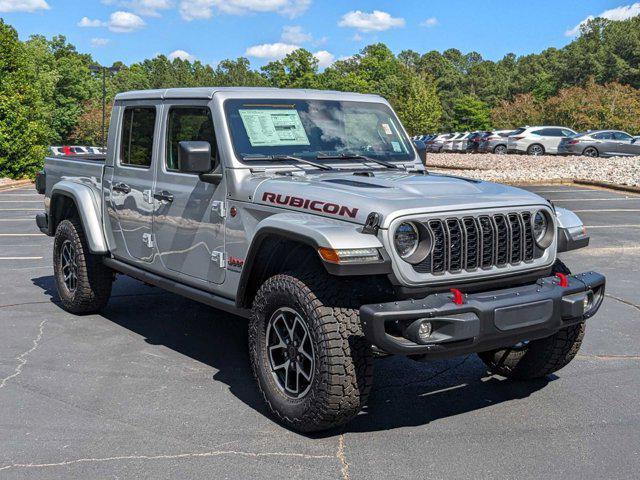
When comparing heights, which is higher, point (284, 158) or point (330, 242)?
point (284, 158)

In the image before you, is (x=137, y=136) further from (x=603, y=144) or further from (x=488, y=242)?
(x=603, y=144)

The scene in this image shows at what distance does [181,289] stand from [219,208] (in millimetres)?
784

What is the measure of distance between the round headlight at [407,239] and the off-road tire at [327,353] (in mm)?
392

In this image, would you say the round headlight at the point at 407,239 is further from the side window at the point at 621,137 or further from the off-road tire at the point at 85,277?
the side window at the point at 621,137

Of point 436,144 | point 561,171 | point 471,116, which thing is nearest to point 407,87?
point 436,144

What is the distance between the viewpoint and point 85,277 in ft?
22.1

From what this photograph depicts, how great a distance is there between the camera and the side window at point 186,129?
5.32 meters

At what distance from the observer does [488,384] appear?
17.4 ft

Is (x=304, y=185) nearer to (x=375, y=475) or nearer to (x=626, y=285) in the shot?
(x=375, y=475)

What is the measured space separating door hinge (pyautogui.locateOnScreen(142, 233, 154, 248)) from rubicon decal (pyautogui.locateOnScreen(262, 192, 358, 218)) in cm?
147

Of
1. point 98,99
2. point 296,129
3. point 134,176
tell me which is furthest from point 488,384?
point 98,99

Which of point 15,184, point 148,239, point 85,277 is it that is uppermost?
point 148,239

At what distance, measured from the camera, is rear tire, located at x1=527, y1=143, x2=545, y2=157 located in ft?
122

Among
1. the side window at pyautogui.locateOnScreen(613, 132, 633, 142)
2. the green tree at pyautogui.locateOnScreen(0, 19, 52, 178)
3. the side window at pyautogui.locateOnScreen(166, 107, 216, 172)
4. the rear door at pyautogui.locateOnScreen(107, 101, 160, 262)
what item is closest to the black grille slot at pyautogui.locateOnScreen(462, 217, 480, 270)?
the side window at pyautogui.locateOnScreen(166, 107, 216, 172)
